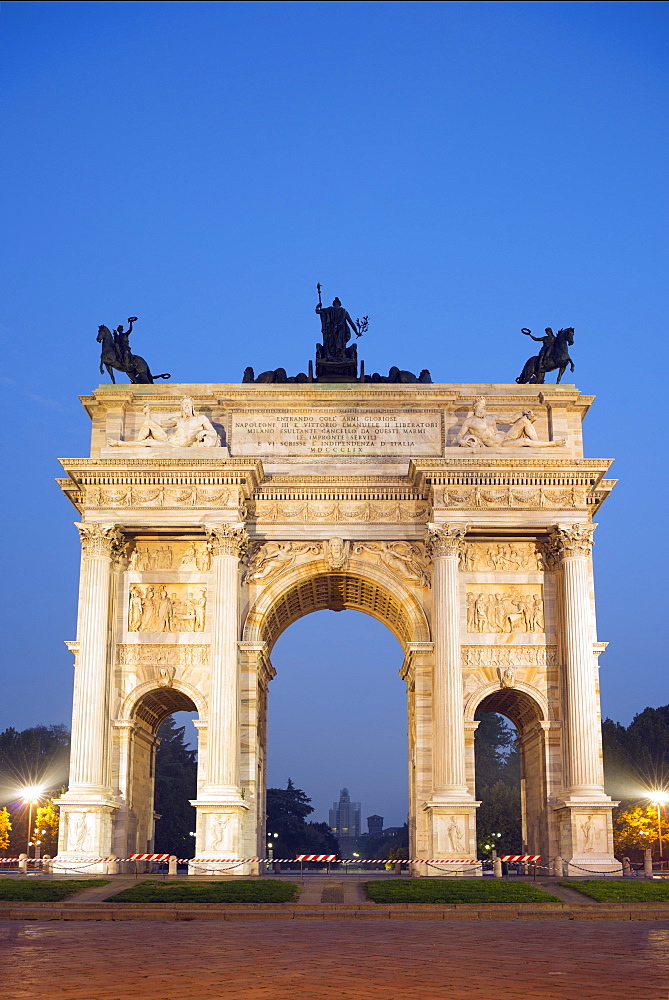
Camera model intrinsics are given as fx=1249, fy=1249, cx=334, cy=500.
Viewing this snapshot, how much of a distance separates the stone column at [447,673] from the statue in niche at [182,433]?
819cm

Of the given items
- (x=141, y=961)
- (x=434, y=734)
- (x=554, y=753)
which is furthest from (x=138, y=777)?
(x=141, y=961)

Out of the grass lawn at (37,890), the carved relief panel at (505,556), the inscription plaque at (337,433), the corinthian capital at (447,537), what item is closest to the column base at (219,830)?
the grass lawn at (37,890)

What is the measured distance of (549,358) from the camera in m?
43.7

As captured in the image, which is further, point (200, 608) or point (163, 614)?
point (163, 614)

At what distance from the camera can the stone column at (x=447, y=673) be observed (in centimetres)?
3847

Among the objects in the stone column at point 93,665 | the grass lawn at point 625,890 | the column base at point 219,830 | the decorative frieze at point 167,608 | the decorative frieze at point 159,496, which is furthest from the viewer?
the decorative frieze at point 167,608

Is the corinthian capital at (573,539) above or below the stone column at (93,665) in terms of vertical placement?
above

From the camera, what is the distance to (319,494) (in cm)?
4178

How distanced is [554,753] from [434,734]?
3948 mm

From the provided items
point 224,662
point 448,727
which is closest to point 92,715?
point 224,662

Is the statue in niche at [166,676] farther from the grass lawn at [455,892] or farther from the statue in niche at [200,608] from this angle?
the grass lawn at [455,892]

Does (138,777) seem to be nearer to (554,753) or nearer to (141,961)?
(554,753)

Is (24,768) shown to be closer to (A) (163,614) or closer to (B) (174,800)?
(B) (174,800)

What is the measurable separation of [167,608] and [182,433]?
5.89 metres
